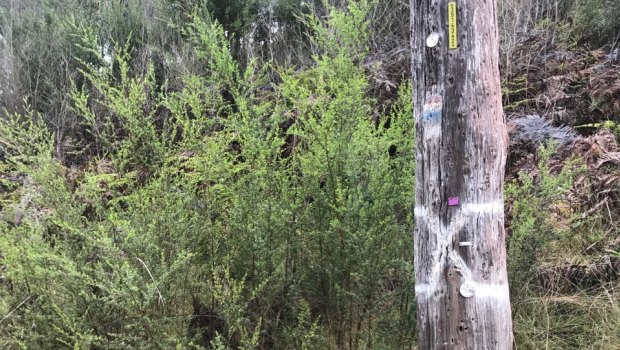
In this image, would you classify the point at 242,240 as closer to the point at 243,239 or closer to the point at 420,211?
the point at 243,239

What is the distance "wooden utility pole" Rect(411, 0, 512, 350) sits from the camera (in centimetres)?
198

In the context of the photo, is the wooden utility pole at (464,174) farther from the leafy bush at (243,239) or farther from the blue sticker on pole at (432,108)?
the leafy bush at (243,239)

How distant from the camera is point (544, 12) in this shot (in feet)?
21.4

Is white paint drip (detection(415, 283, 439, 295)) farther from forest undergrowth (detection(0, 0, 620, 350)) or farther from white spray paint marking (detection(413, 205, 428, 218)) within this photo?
forest undergrowth (detection(0, 0, 620, 350))

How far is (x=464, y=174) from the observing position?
1988 mm

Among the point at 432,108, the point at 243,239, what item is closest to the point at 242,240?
the point at 243,239

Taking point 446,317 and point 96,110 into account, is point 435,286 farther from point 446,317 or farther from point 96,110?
point 96,110

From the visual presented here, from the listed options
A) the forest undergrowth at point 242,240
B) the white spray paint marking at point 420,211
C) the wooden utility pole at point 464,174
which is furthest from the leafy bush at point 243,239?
the wooden utility pole at point 464,174

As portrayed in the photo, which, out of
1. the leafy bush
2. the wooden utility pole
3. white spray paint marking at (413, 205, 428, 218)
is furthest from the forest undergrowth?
the wooden utility pole

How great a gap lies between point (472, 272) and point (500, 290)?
15 centimetres

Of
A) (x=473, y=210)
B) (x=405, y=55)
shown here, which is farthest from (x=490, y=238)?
(x=405, y=55)

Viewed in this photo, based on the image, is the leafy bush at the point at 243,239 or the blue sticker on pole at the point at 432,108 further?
the leafy bush at the point at 243,239

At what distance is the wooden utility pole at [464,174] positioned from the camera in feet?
6.51

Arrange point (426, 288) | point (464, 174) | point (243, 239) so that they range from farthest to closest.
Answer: point (243, 239)
point (426, 288)
point (464, 174)
